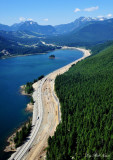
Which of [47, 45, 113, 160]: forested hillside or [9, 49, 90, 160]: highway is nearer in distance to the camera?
[47, 45, 113, 160]: forested hillside

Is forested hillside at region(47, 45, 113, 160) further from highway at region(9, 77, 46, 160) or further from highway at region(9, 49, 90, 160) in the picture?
highway at region(9, 77, 46, 160)

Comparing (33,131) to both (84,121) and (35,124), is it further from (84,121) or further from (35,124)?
(84,121)

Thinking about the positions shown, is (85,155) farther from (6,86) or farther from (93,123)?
(6,86)

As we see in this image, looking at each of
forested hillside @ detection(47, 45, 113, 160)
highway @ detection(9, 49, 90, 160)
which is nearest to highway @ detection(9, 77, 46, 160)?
highway @ detection(9, 49, 90, 160)

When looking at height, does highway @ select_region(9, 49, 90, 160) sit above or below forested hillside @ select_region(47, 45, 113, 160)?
below

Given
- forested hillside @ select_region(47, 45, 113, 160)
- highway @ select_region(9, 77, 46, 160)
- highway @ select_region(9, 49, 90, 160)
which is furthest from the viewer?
highway @ select_region(9, 49, 90, 160)

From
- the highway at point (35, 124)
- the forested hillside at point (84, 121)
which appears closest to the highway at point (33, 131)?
the highway at point (35, 124)

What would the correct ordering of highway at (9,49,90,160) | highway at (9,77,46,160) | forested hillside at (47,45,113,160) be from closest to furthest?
forested hillside at (47,45,113,160) < highway at (9,77,46,160) < highway at (9,49,90,160)

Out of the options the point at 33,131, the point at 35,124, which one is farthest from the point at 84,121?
the point at 35,124

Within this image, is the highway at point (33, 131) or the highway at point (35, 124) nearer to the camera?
the highway at point (33, 131)

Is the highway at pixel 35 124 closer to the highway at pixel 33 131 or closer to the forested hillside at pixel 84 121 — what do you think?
the highway at pixel 33 131
